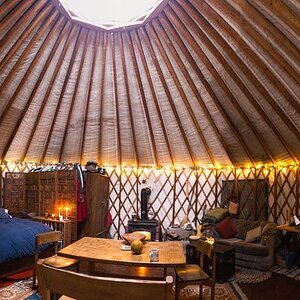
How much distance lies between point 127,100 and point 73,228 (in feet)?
7.56

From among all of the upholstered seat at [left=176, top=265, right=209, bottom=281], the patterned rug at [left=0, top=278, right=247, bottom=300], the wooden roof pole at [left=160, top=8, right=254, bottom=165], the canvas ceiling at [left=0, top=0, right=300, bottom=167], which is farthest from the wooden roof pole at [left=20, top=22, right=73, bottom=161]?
the upholstered seat at [left=176, top=265, right=209, bottom=281]

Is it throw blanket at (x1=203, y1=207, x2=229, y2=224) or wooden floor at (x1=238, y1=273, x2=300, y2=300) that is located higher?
throw blanket at (x1=203, y1=207, x2=229, y2=224)

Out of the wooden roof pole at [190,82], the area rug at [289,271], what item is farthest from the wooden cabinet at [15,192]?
the area rug at [289,271]

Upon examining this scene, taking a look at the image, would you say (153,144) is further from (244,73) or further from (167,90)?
(244,73)

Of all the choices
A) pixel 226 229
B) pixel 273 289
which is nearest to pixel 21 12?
pixel 273 289

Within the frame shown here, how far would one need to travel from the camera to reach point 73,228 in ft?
16.1

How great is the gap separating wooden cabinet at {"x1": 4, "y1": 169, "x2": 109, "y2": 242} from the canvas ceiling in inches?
26.7

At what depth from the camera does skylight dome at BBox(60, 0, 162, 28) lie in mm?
3807

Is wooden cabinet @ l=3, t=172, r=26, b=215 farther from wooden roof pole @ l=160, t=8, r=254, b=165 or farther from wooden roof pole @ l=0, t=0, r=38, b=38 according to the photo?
wooden roof pole @ l=160, t=8, r=254, b=165

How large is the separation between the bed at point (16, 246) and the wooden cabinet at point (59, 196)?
1049 millimetres

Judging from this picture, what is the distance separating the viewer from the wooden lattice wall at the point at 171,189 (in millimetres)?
5992

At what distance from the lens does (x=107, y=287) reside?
125 centimetres

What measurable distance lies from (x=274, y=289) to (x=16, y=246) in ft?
10.2

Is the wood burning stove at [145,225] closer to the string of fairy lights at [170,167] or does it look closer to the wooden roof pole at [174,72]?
the string of fairy lights at [170,167]
